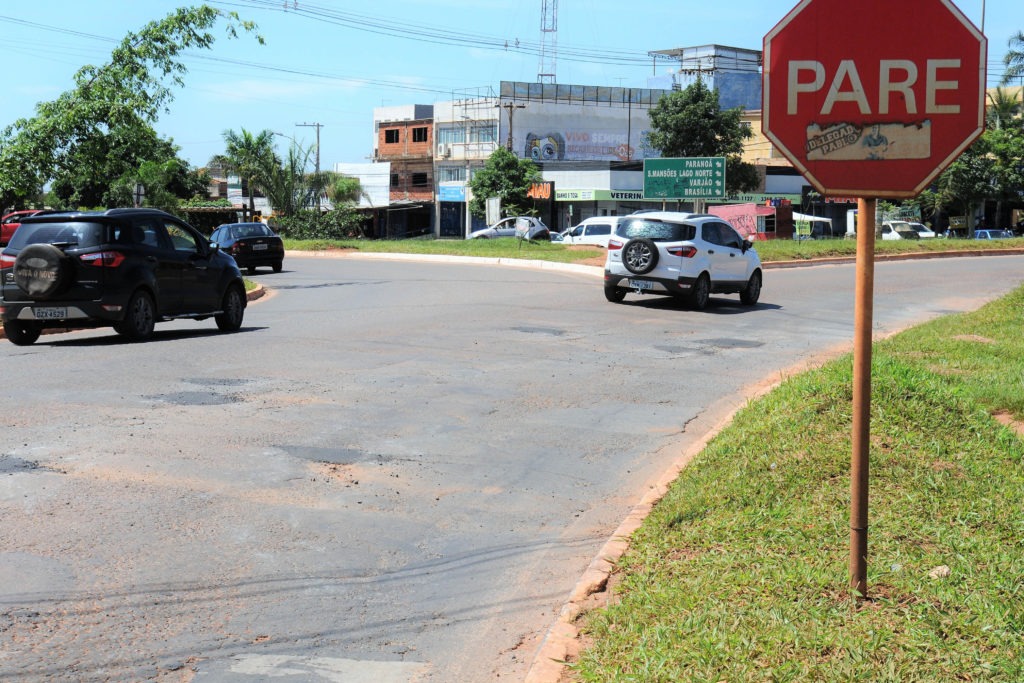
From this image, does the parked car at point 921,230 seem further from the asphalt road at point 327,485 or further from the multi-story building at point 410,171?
the asphalt road at point 327,485

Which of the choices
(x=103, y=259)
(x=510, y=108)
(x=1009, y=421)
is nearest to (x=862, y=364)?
→ (x=1009, y=421)

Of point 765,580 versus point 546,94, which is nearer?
point 765,580

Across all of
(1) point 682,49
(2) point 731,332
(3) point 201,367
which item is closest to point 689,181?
(2) point 731,332

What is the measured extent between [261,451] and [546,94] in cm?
8154

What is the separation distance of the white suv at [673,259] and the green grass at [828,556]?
38.2 ft

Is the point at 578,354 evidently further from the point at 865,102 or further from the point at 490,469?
the point at 865,102

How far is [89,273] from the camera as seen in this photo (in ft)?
49.0

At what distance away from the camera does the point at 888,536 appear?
5.98 m

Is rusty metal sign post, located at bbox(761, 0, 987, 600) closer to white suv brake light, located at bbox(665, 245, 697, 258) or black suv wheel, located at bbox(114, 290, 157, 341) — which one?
black suv wheel, located at bbox(114, 290, 157, 341)

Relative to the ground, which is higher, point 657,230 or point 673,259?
point 657,230

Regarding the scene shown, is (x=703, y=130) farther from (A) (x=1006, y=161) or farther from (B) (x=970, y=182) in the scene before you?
(A) (x=1006, y=161)

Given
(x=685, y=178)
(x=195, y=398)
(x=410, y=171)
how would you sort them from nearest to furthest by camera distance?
1. (x=195, y=398)
2. (x=685, y=178)
3. (x=410, y=171)

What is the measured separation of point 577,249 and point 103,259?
26114 millimetres

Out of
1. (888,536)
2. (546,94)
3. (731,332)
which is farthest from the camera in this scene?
(546,94)
